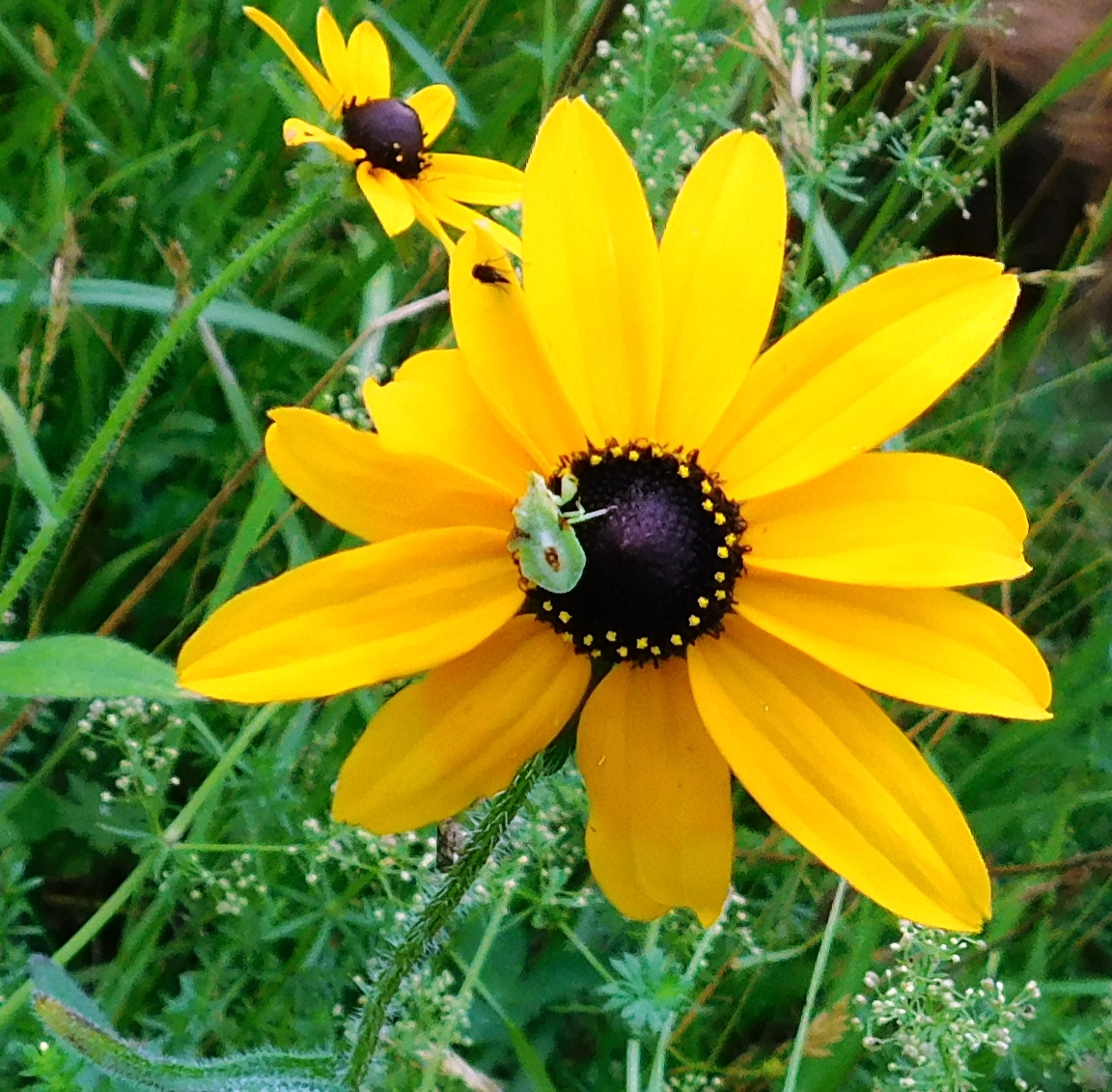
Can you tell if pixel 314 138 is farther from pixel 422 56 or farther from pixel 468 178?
pixel 422 56

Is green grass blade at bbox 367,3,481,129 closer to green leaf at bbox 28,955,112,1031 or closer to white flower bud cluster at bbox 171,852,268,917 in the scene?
white flower bud cluster at bbox 171,852,268,917

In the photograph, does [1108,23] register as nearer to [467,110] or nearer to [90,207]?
[467,110]

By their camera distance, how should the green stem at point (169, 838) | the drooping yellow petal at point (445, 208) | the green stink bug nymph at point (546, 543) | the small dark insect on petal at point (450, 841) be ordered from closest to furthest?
the green stink bug nymph at point (546, 543) → the small dark insect on petal at point (450, 841) → the green stem at point (169, 838) → the drooping yellow petal at point (445, 208)

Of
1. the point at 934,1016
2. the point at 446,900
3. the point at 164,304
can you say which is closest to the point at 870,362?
the point at 446,900

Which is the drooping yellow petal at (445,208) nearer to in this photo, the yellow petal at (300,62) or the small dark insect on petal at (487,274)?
the yellow petal at (300,62)

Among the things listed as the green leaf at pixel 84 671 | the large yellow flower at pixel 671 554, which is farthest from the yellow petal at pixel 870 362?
the green leaf at pixel 84 671

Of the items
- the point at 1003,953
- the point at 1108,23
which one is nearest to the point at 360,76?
the point at 1108,23
